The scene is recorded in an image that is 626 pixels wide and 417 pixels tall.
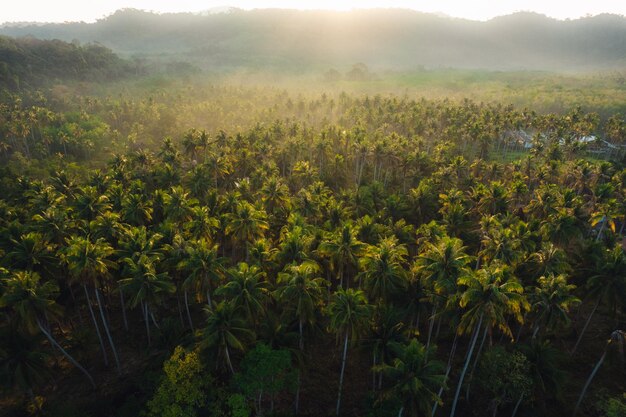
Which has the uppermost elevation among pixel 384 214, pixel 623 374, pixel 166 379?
pixel 384 214

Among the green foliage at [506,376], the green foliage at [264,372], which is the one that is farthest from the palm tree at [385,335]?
the green foliage at [506,376]

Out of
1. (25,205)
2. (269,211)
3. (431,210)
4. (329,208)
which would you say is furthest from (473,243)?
(25,205)

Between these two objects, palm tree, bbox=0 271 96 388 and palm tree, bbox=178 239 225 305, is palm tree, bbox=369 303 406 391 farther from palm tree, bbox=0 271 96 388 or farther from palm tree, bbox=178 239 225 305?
palm tree, bbox=0 271 96 388

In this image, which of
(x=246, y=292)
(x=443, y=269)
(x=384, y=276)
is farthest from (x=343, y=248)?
(x=246, y=292)

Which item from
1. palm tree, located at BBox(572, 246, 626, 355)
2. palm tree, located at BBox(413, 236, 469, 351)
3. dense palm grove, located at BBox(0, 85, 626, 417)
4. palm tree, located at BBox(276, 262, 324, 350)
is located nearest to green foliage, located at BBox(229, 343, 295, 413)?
dense palm grove, located at BBox(0, 85, 626, 417)

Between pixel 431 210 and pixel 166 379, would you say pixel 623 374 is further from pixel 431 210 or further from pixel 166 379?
pixel 166 379

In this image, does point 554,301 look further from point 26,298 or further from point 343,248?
point 26,298
